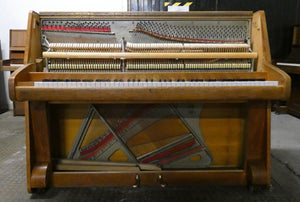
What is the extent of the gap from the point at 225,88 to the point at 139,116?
2.25 feet

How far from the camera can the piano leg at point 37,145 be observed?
167 cm

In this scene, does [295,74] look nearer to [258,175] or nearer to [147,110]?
[258,175]

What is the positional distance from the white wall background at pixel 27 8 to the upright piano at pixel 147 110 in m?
2.37

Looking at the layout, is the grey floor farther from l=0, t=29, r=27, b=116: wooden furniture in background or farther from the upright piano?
l=0, t=29, r=27, b=116: wooden furniture in background

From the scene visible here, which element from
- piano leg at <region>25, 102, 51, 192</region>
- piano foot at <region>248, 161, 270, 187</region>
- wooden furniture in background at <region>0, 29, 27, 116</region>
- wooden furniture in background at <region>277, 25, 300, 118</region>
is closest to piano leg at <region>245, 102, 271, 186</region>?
piano foot at <region>248, 161, 270, 187</region>

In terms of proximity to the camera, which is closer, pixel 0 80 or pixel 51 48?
pixel 51 48

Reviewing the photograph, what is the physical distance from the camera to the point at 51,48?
5.77ft

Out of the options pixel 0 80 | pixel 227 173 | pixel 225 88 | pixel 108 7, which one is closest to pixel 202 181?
pixel 227 173

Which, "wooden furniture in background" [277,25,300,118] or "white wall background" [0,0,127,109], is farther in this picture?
"white wall background" [0,0,127,109]

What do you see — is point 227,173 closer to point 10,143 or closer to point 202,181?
point 202,181

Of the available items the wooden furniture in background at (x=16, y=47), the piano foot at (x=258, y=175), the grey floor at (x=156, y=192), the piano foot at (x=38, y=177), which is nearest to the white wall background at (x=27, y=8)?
the wooden furniture in background at (x=16, y=47)

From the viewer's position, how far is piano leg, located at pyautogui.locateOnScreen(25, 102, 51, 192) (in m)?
1.67

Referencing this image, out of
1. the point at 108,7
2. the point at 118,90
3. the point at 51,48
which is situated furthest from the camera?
the point at 108,7

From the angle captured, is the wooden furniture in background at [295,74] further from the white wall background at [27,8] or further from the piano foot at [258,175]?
the white wall background at [27,8]
